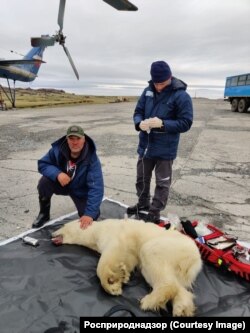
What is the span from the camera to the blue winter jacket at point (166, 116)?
12.1 feet

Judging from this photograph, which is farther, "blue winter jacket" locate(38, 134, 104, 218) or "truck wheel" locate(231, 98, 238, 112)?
"truck wheel" locate(231, 98, 238, 112)

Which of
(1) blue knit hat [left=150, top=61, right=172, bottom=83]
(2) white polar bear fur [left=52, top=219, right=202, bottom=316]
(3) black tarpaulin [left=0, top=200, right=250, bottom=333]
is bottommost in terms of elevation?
(3) black tarpaulin [left=0, top=200, right=250, bottom=333]

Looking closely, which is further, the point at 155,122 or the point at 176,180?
the point at 176,180

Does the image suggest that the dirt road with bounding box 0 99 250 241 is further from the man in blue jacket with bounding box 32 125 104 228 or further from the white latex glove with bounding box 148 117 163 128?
the white latex glove with bounding box 148 117 163 128

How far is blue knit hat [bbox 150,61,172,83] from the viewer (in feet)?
11.5

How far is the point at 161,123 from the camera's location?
366cm

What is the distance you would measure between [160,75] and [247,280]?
7.42 ft

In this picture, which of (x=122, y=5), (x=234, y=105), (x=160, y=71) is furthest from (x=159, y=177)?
(x=234, y=105)

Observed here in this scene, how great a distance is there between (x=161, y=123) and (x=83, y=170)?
1.05 meters

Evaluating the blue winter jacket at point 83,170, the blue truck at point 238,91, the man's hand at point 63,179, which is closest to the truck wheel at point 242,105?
the blue truck at point 238,91

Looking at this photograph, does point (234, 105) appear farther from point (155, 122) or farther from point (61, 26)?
point (155, 122)

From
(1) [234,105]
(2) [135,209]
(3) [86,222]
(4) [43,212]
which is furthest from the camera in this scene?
(1) [234,105]

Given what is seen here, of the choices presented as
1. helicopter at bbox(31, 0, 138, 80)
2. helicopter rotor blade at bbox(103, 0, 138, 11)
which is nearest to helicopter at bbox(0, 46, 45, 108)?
helicopter at bbox(31, 0, 138, 80)

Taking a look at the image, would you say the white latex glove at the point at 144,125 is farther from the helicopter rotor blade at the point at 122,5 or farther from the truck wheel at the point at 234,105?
the truck wheel at the point at 234,105
